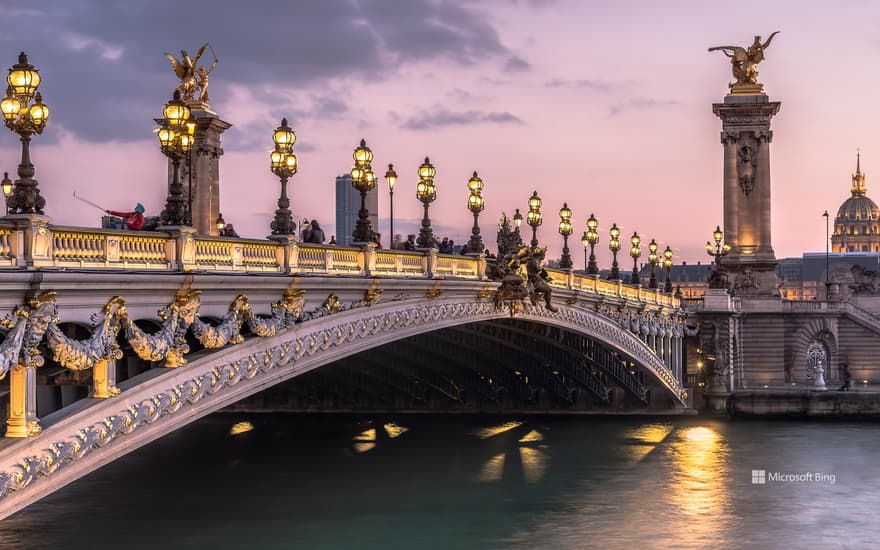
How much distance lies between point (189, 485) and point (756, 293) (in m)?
50.2

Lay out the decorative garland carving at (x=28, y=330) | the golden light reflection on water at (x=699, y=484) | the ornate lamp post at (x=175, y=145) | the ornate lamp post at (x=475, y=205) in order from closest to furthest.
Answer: the decorative garland carving at (x=28, y=330) → the ornate lamp post at (x=175, y=145) → the golden light reflection on water at (x=699, y=484) → the ornate lamp post at (x=475, y=205)

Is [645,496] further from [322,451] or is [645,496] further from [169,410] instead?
[169,410]

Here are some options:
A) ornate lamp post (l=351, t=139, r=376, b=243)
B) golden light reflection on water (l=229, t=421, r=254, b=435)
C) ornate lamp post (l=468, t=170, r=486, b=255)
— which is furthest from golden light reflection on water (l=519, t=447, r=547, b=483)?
ornate lamp post (l=351, t=139, r=376, b=243)

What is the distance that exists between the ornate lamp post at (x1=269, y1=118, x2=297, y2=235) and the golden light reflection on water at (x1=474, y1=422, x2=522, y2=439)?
1334 inches

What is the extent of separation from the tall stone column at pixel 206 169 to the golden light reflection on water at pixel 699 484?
20.8m

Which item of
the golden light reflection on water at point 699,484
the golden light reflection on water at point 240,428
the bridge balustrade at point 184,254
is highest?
the bridge balustrade at point 184,254

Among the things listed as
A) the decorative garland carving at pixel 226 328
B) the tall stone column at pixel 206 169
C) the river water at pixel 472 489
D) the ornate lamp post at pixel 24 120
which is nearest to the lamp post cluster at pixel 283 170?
the decorative garland carving at pixel 226 328

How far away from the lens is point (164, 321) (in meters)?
22.5

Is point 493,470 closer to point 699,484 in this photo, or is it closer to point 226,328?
point 699,484

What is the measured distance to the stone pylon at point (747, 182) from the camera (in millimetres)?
90312

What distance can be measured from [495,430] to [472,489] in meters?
16.6

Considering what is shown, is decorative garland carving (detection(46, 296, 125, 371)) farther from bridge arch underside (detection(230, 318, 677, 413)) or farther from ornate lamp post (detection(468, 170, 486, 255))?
bridge arch underside (detection(230, 318, 677, 413))

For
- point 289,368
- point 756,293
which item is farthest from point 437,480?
point 756,293

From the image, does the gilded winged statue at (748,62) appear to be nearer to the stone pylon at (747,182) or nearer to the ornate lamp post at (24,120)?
the stone pylon at (747,182)
